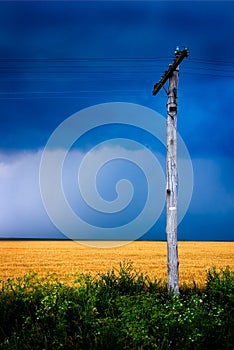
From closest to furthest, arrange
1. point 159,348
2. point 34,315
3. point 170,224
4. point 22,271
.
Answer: point 159,348 < point 34,315 < point 170,224 < point 22,271

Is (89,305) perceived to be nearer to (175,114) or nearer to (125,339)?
(125,339)

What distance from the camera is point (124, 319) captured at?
24.7 ft

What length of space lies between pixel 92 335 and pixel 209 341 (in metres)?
1.92

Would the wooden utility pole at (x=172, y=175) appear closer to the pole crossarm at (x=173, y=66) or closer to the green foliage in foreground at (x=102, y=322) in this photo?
the pole crossarm at (x=173, y=66)

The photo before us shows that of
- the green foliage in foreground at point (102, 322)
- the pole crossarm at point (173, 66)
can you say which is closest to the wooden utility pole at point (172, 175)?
the pole crossarm at point (173, 66)

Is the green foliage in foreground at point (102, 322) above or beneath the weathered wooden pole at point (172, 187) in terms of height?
beneath

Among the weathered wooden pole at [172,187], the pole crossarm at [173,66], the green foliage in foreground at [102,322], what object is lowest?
the green foliage in foreground at [102,322]

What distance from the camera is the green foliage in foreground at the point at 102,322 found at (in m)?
7.20

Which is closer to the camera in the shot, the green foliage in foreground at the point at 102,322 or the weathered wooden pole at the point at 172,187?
the green foliage in foreground at the point at 102,322

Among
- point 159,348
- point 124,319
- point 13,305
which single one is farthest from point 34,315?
point 159,348

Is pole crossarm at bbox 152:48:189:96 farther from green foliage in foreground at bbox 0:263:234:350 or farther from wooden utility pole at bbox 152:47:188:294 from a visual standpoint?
green foliage in foreground at bbox 0:263:234:350

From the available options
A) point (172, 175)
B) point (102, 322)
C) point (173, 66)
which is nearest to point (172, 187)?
point (172, 175)

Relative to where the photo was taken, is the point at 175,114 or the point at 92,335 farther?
the point at 175,114

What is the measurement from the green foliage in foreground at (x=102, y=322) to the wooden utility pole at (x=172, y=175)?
3.74 ft
